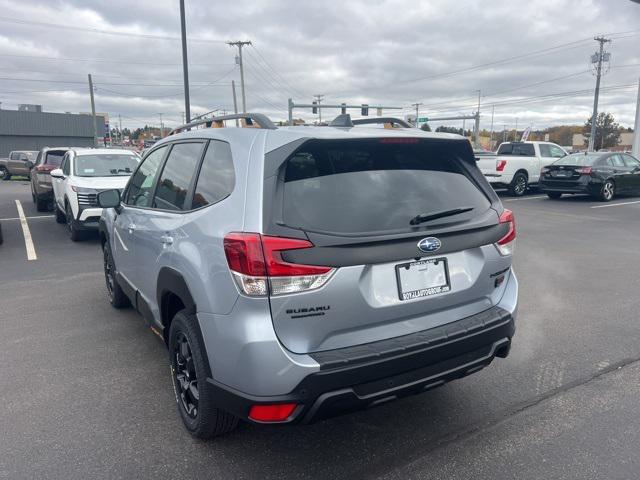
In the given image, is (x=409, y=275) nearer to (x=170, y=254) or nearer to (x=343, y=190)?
(x=343, y=190)

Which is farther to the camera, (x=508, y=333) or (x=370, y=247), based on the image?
(x=508, y=333)

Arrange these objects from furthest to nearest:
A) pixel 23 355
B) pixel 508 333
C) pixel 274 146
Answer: pixel 23 355 → pixel 508 333 → pixel 274 146

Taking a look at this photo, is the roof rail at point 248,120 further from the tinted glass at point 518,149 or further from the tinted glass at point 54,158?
the tinted glass at point 518,149

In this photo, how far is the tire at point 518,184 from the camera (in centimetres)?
1805

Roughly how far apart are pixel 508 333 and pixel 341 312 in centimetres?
117

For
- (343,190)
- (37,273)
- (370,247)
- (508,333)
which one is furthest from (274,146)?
(37,273)

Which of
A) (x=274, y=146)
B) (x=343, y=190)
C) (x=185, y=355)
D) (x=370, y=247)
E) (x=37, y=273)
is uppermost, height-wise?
(x=274, y=146)

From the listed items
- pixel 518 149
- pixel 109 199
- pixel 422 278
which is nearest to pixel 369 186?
pixel 422 278

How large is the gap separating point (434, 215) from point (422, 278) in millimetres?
371

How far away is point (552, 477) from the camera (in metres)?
2.64

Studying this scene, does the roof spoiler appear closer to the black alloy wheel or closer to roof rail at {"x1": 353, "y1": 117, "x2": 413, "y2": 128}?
roof rail at {"x1": 353, "y1": 117, "x2": 413, "y2": 128}

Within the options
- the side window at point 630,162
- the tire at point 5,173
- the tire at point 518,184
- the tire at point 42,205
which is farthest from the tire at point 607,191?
the tire at point 5,173

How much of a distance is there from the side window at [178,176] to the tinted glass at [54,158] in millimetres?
11775

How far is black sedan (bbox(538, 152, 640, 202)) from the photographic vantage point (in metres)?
15.7
